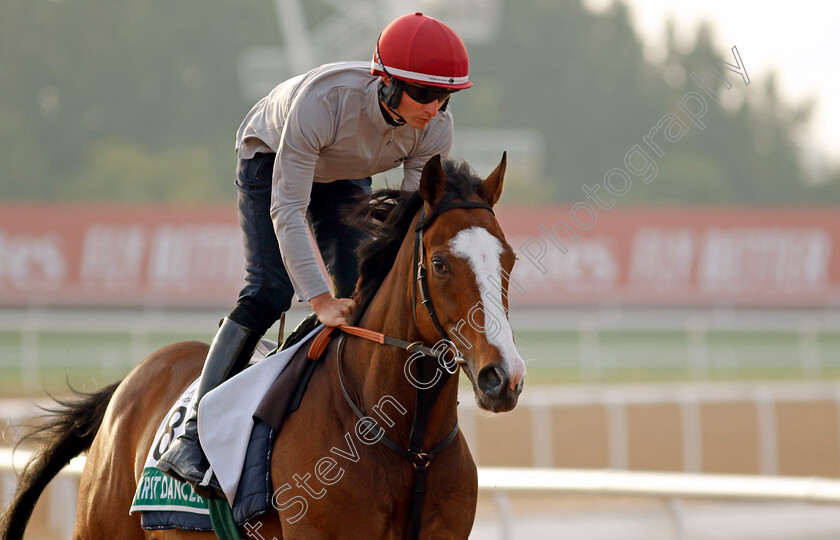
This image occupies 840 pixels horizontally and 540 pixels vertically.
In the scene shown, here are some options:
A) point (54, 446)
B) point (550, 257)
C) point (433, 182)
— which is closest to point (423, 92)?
point (433, 182)

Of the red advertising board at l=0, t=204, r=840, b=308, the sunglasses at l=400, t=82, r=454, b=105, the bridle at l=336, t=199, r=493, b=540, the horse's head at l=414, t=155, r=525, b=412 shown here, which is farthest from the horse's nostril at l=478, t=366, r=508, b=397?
the red advertising board at l=0, t=204, r=840, b=308

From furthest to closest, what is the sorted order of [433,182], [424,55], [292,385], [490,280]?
[292,385]
[424,55]
[433,182]
[490,280]

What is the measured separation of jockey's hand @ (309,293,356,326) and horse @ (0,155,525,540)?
7 centimetres

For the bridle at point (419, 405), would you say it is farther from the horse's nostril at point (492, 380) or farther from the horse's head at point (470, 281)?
the horse's nostril at point (492, 380)

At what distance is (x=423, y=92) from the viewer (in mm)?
3139

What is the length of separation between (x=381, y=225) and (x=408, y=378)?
48cm

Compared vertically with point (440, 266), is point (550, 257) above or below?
below

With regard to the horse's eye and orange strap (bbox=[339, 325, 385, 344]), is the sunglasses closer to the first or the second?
the horse's eye

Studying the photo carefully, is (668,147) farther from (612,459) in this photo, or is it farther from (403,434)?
(403,434)

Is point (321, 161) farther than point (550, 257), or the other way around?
point (550, 257)

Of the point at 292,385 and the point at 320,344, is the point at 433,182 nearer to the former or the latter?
the point at 320,344

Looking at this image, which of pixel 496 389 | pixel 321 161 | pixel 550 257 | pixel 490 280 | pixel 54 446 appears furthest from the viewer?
pixel 550 257

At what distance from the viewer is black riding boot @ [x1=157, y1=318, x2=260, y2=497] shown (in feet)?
10.6

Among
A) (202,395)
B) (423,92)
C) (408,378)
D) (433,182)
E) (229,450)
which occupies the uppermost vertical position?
(423,92)
